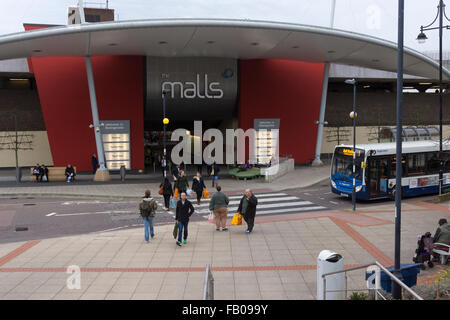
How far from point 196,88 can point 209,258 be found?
24.0m

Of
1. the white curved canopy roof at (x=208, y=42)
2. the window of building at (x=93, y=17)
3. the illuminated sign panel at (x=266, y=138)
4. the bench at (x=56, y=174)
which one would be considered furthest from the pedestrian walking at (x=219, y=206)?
the window of building at (x=93, y=17)

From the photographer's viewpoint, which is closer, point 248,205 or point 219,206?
point 248,205

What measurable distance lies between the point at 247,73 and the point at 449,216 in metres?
20.9

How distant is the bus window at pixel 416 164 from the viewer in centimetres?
2220

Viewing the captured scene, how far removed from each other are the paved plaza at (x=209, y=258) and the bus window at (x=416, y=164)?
14.6ft

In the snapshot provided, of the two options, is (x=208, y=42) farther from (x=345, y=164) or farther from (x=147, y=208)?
(x=147, y=208)

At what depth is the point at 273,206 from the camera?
68.4ft

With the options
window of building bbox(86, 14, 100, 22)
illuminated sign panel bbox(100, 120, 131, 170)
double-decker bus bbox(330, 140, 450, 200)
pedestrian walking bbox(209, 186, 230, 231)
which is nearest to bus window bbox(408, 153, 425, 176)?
double-decker bus bbox(330, 140, 450, 200)

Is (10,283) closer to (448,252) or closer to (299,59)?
(448,252)

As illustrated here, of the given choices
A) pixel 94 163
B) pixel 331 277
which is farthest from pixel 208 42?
pixel 331 277

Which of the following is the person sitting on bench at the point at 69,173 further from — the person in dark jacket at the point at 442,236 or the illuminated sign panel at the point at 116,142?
the person in dark jacket at the point at 442,236

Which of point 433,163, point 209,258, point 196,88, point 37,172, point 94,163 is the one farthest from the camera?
point 196,88

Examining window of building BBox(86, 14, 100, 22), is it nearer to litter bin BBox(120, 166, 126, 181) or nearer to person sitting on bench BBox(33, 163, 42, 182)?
person sitting on bench BBox(33, 163, 42, 182)
